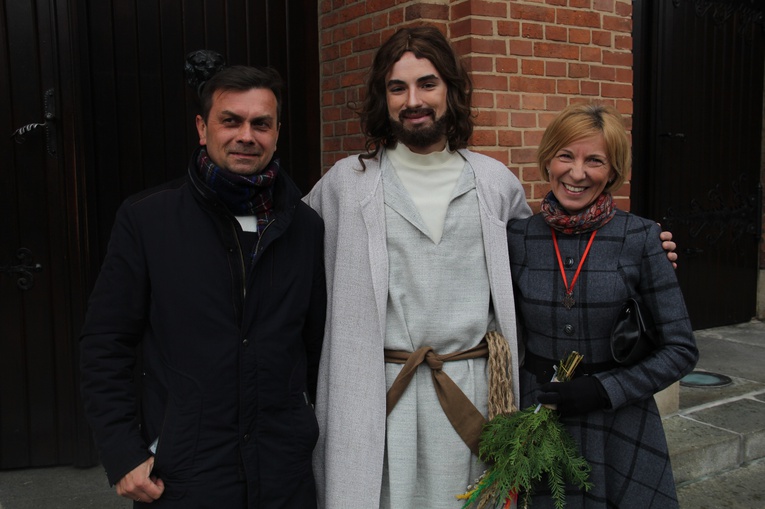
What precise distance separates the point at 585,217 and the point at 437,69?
71cm

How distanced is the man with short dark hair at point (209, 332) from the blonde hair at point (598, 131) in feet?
2.91

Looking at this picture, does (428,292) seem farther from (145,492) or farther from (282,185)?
(145,492)

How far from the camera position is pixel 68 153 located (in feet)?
12.2

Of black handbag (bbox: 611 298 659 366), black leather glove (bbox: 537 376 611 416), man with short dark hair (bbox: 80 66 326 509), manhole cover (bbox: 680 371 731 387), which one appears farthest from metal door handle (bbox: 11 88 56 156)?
manhole cover (bbox: 680 371 731 387)

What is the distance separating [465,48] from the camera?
369 cm

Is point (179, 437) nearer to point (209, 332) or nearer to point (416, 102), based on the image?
point (209, 332)

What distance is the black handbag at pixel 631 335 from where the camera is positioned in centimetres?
217

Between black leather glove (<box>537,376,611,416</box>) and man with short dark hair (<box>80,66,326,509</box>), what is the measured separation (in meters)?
0.74

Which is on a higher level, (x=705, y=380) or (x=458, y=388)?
(x=458, y=388)

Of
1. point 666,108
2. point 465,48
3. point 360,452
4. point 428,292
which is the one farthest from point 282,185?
point 666,108

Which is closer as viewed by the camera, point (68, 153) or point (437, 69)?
point (437, 69)

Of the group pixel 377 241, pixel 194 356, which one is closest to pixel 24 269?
pixel 194 356

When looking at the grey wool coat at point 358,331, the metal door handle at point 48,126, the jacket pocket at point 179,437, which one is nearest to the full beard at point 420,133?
the grey wool coat at point 358,331

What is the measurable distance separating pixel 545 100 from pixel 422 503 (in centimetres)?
235
